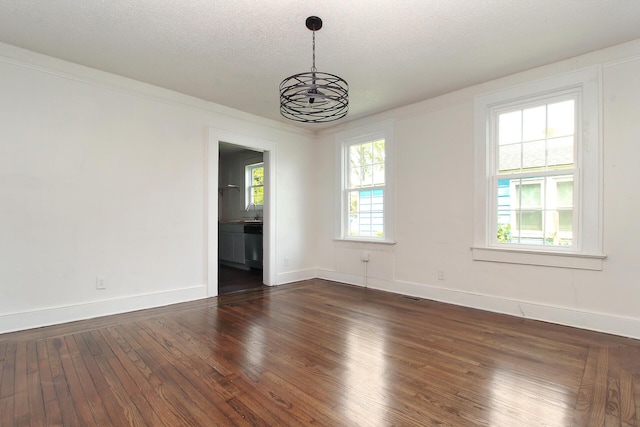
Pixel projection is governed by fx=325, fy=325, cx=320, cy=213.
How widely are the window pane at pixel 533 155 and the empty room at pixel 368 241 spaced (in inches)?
1.6

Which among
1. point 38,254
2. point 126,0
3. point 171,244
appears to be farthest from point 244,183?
point 126,0

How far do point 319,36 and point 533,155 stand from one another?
8.53ft

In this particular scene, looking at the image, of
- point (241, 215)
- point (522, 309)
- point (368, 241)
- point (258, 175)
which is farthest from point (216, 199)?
point (522, 309)

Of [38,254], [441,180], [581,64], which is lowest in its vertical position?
[38,254]

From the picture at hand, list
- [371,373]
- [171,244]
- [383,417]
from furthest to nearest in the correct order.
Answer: [171,244] → [371,373] → [383,417]

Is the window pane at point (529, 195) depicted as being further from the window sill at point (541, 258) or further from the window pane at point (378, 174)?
the window pane at point (378, 174)

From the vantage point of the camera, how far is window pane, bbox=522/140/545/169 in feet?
11.5

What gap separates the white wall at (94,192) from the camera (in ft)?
10.1

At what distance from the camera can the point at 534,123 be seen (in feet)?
11.7

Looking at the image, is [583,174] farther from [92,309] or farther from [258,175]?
[258,175]

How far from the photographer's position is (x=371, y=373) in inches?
87.9

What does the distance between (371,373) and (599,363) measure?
170cm

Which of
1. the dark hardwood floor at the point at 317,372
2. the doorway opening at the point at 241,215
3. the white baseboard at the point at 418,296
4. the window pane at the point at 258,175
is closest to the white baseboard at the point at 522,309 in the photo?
the white baseboard at the point at 418,296

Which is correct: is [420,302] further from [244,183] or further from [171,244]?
[244,183]
